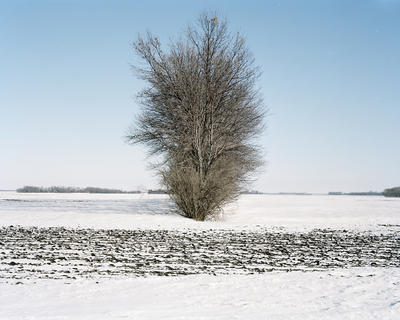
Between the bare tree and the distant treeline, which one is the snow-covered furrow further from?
the distant treeline

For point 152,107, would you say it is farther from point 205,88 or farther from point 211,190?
point 211,190

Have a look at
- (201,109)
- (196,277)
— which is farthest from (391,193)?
(196,277)

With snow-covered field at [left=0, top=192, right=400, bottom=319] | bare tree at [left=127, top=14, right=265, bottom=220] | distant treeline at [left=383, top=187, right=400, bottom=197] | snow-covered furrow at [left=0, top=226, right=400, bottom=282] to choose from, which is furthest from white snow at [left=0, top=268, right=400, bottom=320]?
distant treeline at [left=383, top=187, right=400, bottom=197]

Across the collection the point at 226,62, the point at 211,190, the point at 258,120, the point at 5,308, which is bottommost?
the point at 5,308

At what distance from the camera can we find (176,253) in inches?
412

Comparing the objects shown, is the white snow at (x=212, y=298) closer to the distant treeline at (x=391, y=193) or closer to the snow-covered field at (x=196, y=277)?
the snow-covered field at (x=196, y=277)

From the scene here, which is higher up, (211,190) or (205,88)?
(205,88)

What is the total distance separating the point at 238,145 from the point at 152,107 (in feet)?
19.0

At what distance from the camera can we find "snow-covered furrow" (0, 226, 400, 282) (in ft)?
27.3

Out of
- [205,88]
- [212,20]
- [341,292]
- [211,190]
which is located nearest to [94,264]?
[341,292]

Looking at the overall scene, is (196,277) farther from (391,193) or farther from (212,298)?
(391,193)

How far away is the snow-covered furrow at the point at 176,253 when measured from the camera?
8336 mm

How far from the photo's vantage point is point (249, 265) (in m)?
8.95

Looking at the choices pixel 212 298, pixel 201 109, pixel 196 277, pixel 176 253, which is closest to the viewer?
pixel 212 298
